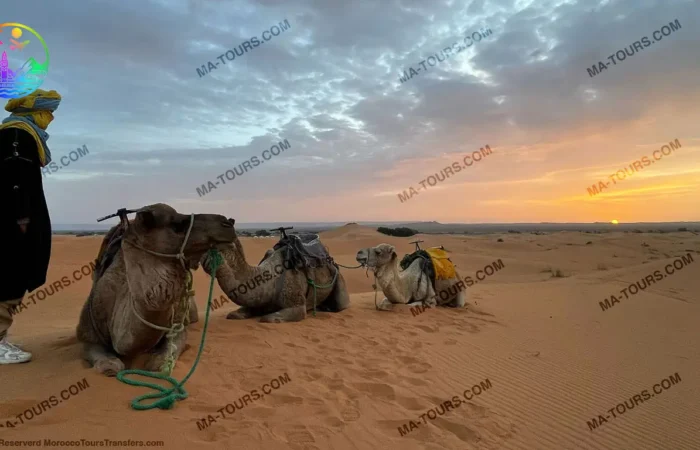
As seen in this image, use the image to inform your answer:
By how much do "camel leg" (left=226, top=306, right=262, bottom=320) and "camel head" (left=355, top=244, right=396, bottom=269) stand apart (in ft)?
7.00

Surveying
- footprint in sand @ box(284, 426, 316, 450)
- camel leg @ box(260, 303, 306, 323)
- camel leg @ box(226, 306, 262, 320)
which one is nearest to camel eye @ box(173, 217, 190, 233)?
footprint in sand @ box(284, 426, 316, 450)

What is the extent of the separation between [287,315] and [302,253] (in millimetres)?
1096

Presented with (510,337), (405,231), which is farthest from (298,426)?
(405,231)

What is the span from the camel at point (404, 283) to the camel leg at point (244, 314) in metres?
2.12

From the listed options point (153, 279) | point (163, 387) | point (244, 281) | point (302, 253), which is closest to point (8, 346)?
point (163, 387)

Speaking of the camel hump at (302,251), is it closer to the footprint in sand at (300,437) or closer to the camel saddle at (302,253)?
the camel saddle at (302,253)

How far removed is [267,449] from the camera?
9.48 feet

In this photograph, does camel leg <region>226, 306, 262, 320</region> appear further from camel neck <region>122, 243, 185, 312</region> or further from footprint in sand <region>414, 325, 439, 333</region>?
camel neck <region>122, 243, 185, 312</region>

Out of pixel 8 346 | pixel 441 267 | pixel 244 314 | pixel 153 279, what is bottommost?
pixel 441 267

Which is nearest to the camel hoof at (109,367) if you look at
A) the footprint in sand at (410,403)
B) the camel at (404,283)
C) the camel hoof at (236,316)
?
the footprint in sand at (410,403)

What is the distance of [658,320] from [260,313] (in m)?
7.72

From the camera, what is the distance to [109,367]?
12.3 feet

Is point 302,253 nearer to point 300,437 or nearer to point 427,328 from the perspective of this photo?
point 427,328

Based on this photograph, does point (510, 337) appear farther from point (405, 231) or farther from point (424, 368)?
point (405, 231)
